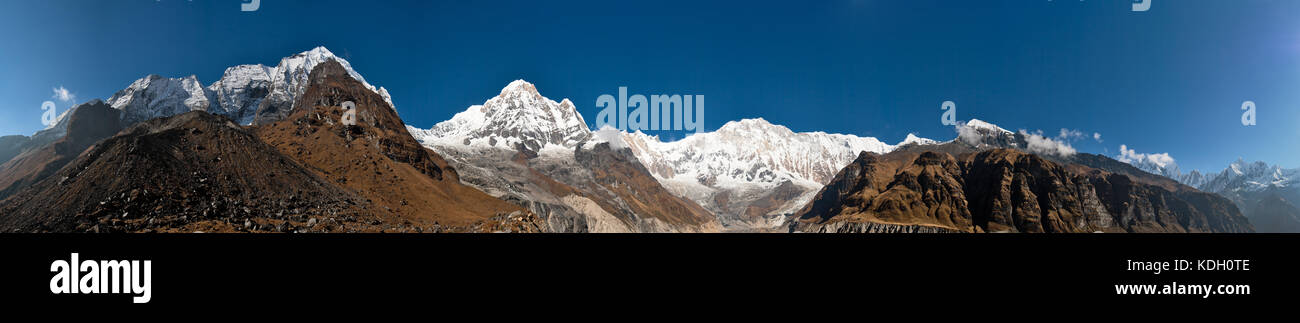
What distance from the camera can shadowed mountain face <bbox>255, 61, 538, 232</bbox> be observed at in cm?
11169

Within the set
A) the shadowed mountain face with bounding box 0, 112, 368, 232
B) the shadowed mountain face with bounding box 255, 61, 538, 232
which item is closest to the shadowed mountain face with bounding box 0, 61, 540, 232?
the shadowed mountain face with bounding box 0, 112, 368, 232

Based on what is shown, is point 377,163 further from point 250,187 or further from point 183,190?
point 183,190

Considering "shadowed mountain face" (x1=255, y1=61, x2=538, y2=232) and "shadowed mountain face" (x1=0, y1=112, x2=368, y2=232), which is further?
"shadowed mountain face" (x1=255, y1=61, x2=538, y2=232)

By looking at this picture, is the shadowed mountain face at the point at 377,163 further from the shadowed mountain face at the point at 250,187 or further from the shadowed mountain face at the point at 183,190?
the shadowed mountain face at the point at 183,190

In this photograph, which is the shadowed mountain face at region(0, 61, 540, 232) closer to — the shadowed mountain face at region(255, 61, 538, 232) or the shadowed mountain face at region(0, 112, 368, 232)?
the shadowed mountain face at region(0, 112, 368, 232)

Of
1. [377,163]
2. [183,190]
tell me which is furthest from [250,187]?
[377,163]

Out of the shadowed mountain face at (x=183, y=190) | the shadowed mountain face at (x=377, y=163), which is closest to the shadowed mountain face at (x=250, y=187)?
the shadowed mountain face at (x=183, y=190)

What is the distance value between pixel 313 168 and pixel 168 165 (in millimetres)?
40462
